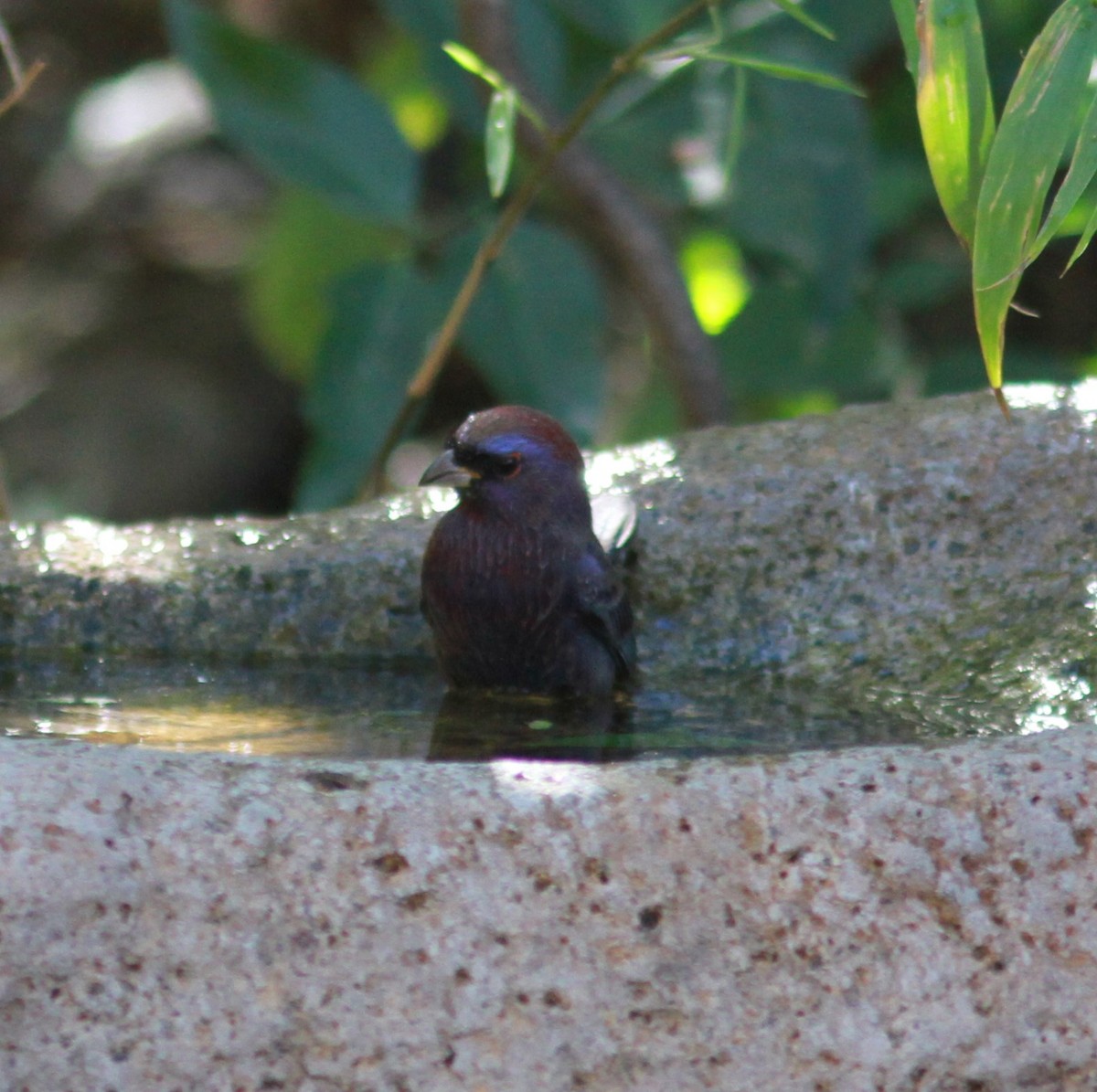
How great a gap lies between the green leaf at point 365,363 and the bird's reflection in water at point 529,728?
1.66m

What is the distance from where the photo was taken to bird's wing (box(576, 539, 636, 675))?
3.06m

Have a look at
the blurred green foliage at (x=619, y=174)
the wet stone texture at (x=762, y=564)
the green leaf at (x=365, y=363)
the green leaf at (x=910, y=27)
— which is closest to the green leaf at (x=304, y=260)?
the blurred green foliage at (x=619, y=174)

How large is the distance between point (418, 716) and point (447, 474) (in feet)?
1.49

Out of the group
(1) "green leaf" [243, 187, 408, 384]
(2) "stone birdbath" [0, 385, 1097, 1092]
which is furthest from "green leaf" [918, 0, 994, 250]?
(1) "green leaf" [243, 187, 408, 384]

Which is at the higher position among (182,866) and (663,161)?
(663,161)

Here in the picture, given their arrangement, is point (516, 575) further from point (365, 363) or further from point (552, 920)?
point (365, 363)

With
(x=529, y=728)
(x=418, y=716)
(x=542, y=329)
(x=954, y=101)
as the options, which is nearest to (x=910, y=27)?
(x=954, y=101)

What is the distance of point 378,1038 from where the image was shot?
1938 mm

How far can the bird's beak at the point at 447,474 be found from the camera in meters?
3.02

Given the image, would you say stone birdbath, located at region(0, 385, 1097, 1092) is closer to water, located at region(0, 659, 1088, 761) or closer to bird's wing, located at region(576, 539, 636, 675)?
water, located at region(0, 659, 1088, 761)

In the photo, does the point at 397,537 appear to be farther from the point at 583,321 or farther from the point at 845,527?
the point at 583,321

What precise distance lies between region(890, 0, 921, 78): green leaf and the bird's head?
1.07m

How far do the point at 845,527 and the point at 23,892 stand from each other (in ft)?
6.26

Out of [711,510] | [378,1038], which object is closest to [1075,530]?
[711,510]
